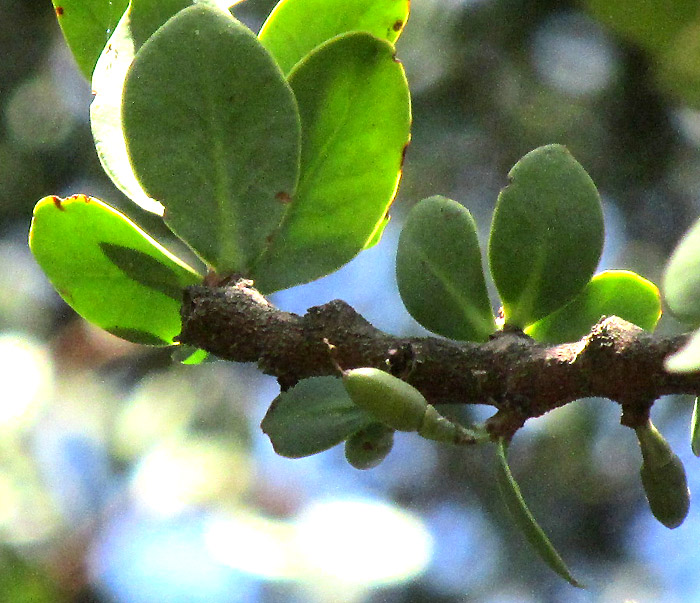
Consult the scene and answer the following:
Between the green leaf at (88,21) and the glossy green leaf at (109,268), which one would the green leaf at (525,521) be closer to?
the glossy green leaf at (109,268)

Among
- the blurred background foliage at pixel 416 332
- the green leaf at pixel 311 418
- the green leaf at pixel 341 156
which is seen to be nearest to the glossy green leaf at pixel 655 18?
the green leaf at pixel 341 156

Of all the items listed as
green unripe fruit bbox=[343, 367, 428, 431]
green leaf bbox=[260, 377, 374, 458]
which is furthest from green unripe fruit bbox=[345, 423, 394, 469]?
green unripe fruit bbox=[343, 367, 428, 431]

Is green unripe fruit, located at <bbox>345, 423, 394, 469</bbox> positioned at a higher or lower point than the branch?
lower

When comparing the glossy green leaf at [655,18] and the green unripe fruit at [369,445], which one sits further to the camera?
the green unripe fruit at [369,445]

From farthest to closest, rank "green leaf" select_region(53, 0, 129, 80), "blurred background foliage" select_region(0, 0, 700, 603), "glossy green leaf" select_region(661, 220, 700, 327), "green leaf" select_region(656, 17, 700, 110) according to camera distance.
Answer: "blurred background foliage" select_region(0, 0, 700, 603)
"green leaf" select_region(53, 0, 129, 80)
"green leaf" select_region(656, 17, 700, 110)
"glossy green leaf" select_region(661, 220, 700, 327)

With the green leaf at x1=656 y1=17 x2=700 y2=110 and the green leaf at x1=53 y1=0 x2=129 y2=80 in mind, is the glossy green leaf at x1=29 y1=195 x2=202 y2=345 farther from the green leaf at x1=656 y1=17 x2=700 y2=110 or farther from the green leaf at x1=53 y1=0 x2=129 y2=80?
the green leaf at x1=656 y1=17 x2=700 y2=110

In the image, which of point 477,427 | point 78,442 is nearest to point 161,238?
point 78,442

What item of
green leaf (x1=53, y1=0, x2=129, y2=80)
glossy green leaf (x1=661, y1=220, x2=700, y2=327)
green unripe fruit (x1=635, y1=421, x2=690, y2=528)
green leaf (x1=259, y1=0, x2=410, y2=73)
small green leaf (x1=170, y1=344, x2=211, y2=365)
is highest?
green leaf (x1=259, y1=0, x2=410, y2=73)

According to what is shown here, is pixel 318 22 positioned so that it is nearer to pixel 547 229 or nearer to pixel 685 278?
pixel 547 229
